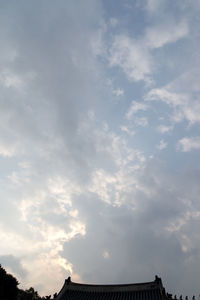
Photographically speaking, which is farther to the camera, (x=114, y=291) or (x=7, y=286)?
(x=7, y=286)

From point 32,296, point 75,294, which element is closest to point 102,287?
point 75,294

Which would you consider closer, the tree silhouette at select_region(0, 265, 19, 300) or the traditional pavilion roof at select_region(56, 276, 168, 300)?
the traditional pavilion roof at select_region(56, 276, 168, 300)

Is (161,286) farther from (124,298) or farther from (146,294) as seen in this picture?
(124,298)

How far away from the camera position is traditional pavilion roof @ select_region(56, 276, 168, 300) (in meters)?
31.6

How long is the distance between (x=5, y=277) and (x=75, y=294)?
15147mm

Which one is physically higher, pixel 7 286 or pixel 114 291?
pixel 114 291

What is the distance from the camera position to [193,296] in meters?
27.2

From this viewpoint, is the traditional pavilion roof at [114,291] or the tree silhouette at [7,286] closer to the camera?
the traditional pavilion roof at [114,291]

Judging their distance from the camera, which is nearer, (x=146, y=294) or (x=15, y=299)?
(x=146, y=294)

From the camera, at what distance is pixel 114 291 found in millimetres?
34781

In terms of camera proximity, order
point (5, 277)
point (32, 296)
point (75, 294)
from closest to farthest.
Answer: point (75, 294), point (5, 277), point (32, 296)

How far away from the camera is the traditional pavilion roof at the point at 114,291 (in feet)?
104

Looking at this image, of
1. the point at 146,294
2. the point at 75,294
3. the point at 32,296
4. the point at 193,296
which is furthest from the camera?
the point at 32,296

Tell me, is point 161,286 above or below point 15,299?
above
